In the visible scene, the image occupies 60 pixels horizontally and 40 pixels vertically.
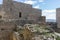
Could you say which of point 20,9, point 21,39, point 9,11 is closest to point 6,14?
point 9,11

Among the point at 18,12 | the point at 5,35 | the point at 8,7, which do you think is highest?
the point at 8,7

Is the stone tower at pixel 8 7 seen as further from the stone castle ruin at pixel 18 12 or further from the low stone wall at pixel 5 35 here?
the low stone wall at pixel 5 35

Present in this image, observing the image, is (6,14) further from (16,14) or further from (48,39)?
(48,39)

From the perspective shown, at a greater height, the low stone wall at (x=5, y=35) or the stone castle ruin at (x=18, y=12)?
the stone castle ruin at (x=18, y=12)

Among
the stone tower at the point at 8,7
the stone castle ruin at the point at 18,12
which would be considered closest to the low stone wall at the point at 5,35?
the stone castle ruin at the point at 18,12

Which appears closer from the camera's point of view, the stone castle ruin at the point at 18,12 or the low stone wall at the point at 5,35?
the low stone wall at the point at 5,35

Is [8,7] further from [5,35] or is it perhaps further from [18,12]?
[5,35]

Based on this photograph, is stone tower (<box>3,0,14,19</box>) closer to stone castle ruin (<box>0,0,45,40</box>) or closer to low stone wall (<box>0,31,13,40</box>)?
stone castle ruin (<box>0,0,45,40</box>)

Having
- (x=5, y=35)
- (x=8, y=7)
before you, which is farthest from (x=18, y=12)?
(x=5, y=35)

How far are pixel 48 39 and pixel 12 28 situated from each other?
6651 millimetres

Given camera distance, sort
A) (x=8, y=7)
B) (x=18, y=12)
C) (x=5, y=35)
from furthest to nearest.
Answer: (x=18, y=12) → (x=8, y=7) → (x=5, y=35)

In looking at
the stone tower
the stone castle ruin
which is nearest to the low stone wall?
the stone castle ruin

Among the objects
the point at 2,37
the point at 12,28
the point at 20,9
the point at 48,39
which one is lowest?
the point at 2,37

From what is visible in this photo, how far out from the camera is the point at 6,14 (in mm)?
13969
